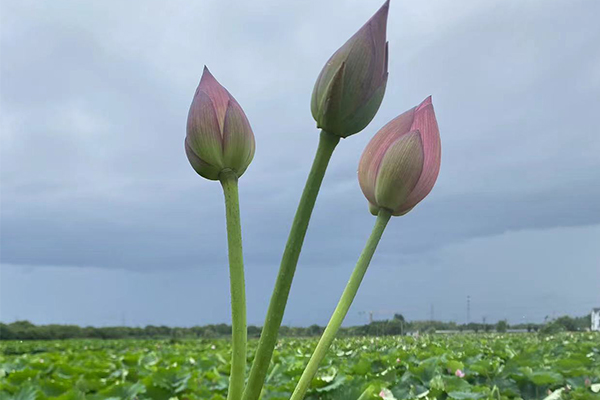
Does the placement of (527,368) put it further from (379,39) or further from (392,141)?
(379,39)

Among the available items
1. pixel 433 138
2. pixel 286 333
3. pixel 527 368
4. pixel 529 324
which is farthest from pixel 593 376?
pixel 529 324

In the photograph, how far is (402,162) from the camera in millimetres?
557

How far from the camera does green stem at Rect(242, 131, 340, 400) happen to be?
47 cm

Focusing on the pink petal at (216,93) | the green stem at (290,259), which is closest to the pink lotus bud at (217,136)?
the pink petal at (216,93)

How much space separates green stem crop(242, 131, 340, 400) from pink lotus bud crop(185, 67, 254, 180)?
10 centimetres

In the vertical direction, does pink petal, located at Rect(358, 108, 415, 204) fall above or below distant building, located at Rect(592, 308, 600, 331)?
above

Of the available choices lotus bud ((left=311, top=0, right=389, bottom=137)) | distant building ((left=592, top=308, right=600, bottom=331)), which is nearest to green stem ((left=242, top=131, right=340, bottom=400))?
lotus bud ((left=311, top=0, right=389, bottom=137))

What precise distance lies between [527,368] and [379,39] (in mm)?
2005

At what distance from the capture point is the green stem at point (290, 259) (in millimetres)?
468

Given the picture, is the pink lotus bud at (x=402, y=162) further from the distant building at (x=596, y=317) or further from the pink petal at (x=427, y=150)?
the distant building at (x=596, y=317)

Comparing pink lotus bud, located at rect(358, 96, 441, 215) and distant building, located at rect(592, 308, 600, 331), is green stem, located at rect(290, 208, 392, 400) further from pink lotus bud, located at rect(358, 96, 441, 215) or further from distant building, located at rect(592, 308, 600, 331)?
distant building, located at rect(592, 308, 600, 331)

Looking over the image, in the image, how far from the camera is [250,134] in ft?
1.84

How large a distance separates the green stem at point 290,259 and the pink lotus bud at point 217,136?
0.33 feet

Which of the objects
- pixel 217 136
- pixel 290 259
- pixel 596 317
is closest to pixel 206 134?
pixel 217 136
